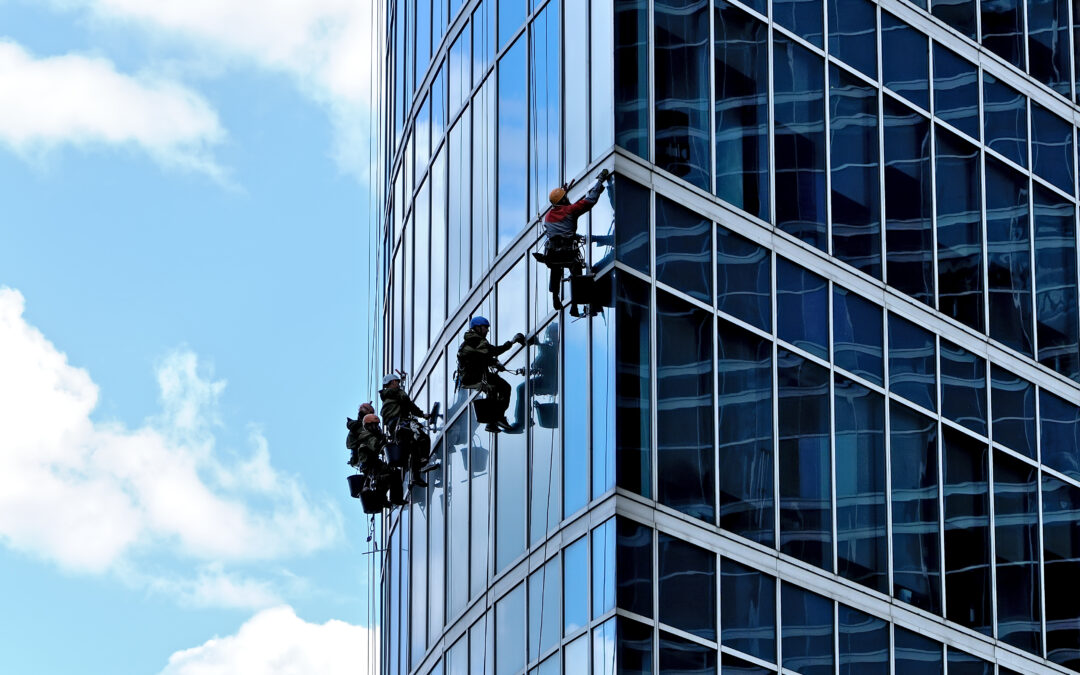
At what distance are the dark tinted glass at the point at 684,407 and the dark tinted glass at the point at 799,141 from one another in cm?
302

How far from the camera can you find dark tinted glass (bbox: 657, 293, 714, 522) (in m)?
32.1

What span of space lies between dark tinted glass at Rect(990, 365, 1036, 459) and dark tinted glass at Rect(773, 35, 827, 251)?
450 cm

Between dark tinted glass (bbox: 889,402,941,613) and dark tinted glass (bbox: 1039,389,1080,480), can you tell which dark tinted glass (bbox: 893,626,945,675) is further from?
dark tinted glass (bbox: 1039,389,1080,480)

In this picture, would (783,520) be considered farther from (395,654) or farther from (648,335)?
(395,654)

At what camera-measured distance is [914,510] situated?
35250 millimetres

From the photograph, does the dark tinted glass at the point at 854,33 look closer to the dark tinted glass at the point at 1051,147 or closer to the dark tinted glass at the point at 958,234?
the dark tinted glass at the point at 958,234

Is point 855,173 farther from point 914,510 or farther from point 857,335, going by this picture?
point 914,510

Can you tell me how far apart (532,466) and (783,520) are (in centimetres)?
389

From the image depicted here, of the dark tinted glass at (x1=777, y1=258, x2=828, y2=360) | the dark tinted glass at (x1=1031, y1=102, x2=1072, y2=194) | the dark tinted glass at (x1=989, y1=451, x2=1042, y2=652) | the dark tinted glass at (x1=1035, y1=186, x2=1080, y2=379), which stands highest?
the dark tinted glass at (x1=1031, y1=102, x2=1072, y2=194)

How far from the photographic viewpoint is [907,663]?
34438 millimetres

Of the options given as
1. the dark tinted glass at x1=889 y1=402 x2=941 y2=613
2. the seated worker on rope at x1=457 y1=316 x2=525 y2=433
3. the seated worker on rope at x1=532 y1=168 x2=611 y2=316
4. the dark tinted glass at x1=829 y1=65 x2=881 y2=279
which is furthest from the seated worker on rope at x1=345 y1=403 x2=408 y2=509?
the dark tinted glass at x1=889 y1=402 x2=941 y2=613

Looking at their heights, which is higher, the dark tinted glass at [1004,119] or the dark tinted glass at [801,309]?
the dark tinted glass at [1004,119]

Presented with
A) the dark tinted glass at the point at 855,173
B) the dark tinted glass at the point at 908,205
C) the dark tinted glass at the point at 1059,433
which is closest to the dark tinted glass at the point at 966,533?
the dark tinted glass at the point at 1059,433

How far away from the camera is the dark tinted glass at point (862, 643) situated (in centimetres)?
3356
